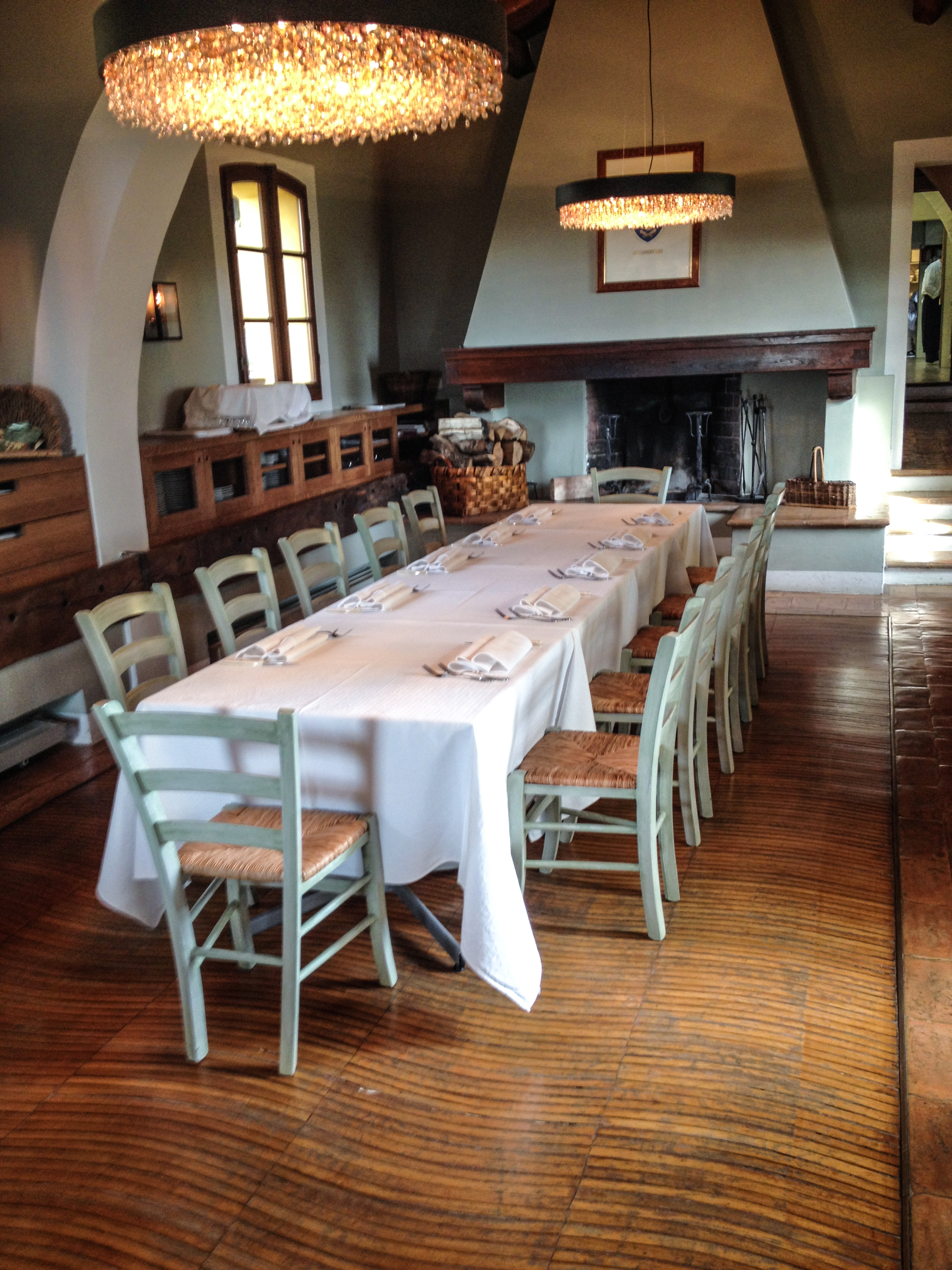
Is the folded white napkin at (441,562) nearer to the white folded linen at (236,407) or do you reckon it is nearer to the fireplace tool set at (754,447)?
the white folded linen at (236,407)

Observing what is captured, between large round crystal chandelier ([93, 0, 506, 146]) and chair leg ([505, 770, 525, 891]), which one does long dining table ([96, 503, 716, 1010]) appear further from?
large round crystal chandelier ([93, 0, 506, 146])

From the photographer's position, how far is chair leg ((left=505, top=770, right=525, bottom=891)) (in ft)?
9.78

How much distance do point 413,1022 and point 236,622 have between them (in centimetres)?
441

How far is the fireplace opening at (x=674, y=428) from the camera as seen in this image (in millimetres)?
8328

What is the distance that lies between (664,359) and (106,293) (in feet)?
13.4

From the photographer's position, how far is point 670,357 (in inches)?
297

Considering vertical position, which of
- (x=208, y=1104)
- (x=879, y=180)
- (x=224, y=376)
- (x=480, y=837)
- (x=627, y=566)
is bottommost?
(x=208, y=1104)

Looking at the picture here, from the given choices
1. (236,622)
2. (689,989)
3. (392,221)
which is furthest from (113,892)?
(392,221)

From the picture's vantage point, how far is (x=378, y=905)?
2.83 m

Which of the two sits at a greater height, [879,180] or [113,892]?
[879,180]

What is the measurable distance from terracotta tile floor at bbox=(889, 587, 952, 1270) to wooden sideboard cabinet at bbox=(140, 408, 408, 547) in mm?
3394

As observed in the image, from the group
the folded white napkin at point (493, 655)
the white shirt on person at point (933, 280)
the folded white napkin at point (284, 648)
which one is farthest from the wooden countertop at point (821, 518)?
the white shirt on person at point (933, 280)

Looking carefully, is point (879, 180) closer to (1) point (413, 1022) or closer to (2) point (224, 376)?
(2) point (224, 376)

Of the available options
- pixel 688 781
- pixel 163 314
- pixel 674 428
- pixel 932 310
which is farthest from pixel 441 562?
pixel 932 310
